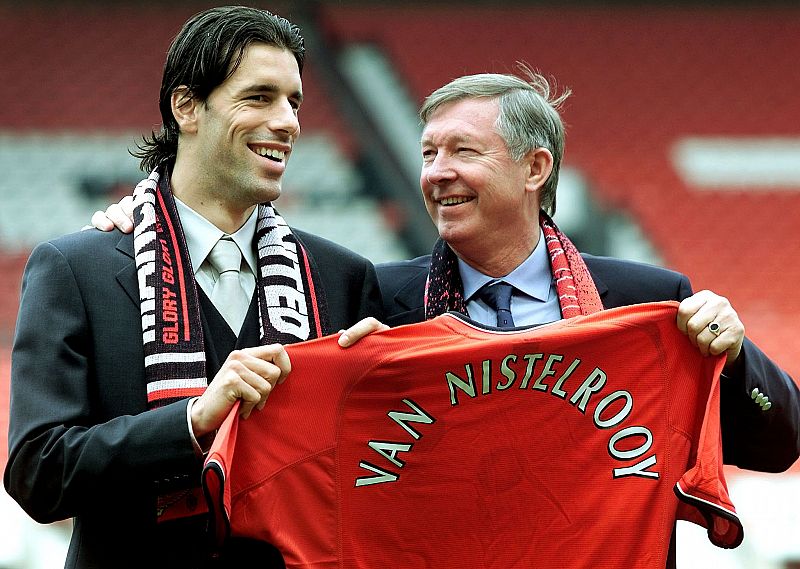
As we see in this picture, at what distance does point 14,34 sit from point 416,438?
6.84m

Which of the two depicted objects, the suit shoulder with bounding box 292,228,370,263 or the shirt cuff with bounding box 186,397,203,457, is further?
the suit shoulder with bounding box 292,228,370,263

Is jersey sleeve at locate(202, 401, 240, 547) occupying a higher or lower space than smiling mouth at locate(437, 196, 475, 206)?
lower

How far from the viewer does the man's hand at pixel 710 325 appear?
2.09m

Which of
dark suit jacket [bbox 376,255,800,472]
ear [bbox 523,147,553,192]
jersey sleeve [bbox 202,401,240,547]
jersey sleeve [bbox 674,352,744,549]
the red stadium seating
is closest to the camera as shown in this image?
jersey sleeve [bbox 202,401,240,547]

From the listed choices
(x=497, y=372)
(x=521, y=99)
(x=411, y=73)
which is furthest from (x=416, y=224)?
(x=497, y=372)

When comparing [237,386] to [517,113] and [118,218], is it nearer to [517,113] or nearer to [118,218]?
[118,218]

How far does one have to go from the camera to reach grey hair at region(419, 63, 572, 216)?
257cm

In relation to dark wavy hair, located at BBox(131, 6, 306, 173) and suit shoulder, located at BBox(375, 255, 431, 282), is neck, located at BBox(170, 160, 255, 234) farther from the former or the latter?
suit shoulder, located at BBox(375, 255, 431, 282)

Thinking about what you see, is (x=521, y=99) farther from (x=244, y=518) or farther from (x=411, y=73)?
(x=411, y=73)

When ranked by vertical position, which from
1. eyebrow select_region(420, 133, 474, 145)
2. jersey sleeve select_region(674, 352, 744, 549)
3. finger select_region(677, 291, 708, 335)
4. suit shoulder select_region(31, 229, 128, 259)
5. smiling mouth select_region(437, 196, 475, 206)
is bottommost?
jersey sleeve select_region(674, 352, 744, 549)

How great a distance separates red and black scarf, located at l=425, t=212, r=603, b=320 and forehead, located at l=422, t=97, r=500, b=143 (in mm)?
233

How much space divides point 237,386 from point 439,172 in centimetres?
79

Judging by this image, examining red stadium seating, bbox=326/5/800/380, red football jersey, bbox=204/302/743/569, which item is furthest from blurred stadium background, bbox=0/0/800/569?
red football jersey, bbox=204/302/743/569

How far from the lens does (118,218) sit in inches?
88.4
